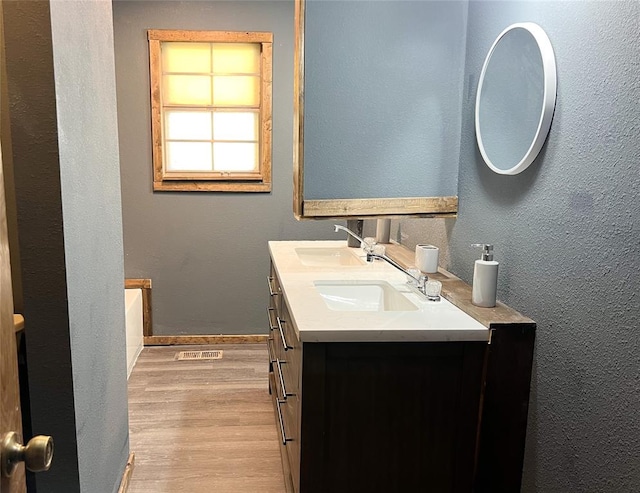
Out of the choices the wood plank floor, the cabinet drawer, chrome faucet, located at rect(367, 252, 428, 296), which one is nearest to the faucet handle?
chrome faucet, located at rect(367, 252, 428, 296)

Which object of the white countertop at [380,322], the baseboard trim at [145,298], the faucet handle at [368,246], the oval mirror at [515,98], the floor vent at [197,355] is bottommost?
the floor vent at [197,355]

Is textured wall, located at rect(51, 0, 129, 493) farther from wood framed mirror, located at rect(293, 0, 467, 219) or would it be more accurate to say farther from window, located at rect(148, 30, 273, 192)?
window, located at rect(148, 30, 273, 192)

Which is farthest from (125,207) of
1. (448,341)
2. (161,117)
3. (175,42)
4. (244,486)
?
(448,341)

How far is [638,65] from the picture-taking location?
125cm

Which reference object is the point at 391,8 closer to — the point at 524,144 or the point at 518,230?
the point at 524,144

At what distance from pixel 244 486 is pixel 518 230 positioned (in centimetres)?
155

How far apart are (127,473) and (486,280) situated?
165 centimetres

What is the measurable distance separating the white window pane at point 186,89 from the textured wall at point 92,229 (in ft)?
6.26

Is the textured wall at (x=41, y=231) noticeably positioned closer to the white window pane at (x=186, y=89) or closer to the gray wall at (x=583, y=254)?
the gray wall at (x=583, y=254)

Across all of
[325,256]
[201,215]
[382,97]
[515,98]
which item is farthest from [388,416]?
[201,215]

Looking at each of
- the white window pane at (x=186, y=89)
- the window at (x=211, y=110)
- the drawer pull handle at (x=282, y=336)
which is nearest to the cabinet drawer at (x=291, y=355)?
the drawer pull handle at (x=282, y=336)

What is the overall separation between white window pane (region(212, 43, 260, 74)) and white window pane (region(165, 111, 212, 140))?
13.1 inches

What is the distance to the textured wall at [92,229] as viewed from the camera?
1.67 meters

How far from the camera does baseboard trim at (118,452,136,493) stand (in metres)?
2.33
